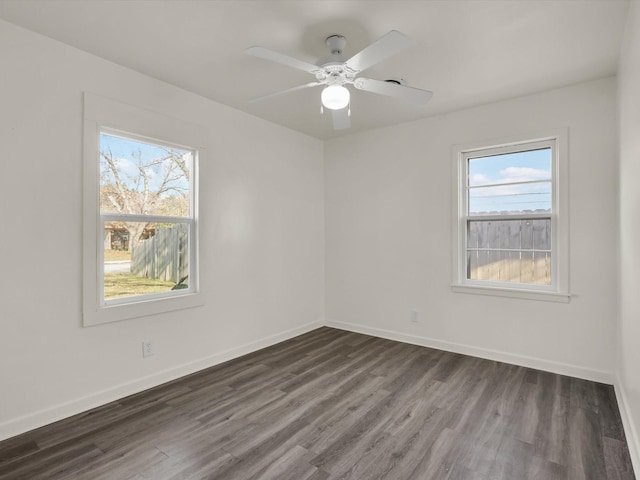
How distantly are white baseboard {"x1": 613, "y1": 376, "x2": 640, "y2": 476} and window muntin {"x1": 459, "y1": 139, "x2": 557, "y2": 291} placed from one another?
95 centimetres

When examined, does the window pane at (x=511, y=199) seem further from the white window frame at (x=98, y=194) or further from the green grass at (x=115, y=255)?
the green grass at (x=115, y=255)

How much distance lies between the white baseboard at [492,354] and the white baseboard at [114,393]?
1.24 metres

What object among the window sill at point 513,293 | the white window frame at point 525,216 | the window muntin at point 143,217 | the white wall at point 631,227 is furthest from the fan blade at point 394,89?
the window sill at point 513,293

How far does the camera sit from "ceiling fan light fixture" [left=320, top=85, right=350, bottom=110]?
2.25m

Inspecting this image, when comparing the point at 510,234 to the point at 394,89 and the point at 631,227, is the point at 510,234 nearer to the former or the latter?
the point at 631,227

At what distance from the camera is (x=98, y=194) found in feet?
8.60

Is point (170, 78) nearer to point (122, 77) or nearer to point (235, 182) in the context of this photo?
point (122, 77)

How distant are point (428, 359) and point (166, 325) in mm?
2530

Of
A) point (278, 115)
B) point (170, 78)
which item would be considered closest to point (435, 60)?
point (278, 115)

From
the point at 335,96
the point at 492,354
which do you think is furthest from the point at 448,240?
the point at 335,96

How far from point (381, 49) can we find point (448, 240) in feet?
7.96

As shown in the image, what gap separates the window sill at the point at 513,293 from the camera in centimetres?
319

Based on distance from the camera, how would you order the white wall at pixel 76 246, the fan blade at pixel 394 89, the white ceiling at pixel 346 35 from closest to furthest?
the white ceiling at pixel 346 35 → the white wall at pixel 76 246 → the fan blade at pixel 394 89

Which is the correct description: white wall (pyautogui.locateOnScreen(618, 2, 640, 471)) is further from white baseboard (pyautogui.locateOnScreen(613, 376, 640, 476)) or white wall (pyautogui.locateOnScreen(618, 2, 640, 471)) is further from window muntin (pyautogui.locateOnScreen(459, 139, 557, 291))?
window muntin (pyautogui.locateOnScreen(459, 139, 557, 291))
